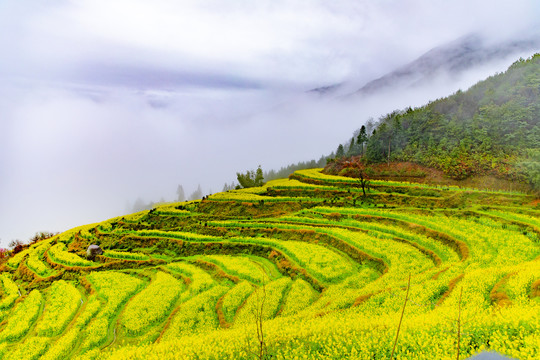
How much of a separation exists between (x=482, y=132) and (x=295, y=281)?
41.3 metres

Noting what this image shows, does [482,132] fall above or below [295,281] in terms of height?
above

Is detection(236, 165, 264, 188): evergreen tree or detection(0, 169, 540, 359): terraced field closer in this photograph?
detection(0, 169, 540, 359): terraced field

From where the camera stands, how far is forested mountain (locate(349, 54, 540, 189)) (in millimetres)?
39188

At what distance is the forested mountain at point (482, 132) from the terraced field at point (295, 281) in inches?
304

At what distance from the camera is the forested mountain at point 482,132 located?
39.2 m

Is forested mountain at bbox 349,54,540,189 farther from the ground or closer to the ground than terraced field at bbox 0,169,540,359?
farther from the ground

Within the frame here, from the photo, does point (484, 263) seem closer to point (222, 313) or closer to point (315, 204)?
point (222, 313)

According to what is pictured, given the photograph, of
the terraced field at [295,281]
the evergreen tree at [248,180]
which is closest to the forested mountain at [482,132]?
the terraced field at [295,281]

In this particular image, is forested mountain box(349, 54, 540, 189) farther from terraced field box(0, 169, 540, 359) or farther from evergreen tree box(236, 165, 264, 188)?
evergreen tree box(236, 165, 264, 188)

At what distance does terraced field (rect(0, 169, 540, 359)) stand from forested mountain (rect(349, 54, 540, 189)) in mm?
7711

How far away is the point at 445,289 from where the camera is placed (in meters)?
13.1

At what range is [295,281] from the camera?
2066 centimetres

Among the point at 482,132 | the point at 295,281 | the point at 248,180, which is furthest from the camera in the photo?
the point at 248,180

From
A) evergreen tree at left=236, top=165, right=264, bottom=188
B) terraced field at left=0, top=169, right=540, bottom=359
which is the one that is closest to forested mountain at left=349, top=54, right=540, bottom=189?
terraced field at left=0, top=169, right=540, bottom=359
